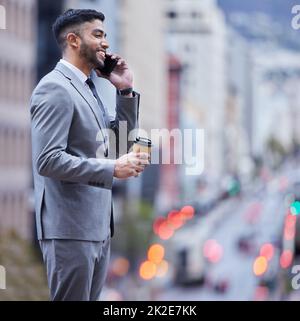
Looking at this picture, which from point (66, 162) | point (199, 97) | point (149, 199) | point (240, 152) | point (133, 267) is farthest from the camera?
point (133, 267)

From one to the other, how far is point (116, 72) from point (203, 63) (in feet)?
35.3

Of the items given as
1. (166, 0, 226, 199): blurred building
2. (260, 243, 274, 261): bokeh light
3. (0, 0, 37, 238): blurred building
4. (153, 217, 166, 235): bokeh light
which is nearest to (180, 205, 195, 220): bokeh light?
(153, 217, 166, 235): bokeh light

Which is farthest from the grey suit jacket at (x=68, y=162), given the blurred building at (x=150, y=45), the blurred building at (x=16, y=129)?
the blurred building at (x=150, y=45)

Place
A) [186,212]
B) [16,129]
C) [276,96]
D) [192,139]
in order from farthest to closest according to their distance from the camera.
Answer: [186,212] < [16,129] < [276,96] < [192,139]

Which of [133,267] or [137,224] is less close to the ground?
[137,224]

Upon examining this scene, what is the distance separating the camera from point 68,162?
182 centimetres

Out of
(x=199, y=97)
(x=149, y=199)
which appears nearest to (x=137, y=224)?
(x=149, y=199)

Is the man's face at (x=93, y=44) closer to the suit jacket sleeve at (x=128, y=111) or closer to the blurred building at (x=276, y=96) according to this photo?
the suit jacket sleeve at (x=128, y=111)

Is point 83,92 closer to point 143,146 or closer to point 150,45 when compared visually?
point 143,146

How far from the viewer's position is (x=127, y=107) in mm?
1930

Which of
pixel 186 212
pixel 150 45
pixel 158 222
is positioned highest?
pixel 150 45

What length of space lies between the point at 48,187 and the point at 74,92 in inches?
6.4

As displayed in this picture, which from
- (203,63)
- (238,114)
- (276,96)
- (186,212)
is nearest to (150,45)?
(186,212)
